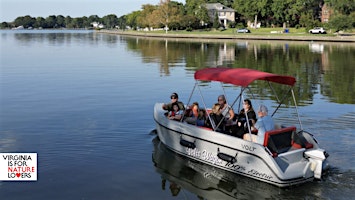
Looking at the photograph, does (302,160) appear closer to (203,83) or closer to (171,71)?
(203,83)

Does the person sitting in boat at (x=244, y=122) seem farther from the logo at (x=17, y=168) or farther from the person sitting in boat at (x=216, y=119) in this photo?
the logo at (x=17, y=168)

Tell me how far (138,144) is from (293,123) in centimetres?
653

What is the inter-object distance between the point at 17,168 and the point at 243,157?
237 inches

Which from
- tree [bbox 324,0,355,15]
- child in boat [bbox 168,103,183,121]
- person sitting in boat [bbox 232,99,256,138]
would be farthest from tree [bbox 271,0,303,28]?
person sitting in boat [bbox 232,99,256,138]

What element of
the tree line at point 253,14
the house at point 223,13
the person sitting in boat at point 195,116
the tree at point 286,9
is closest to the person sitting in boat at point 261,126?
the person sitting in boat at point 195,116

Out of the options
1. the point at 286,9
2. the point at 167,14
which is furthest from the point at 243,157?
the point at 167,14

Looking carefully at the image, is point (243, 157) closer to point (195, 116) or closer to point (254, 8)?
point (195, 116)

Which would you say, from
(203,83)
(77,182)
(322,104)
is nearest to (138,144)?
(77,182)

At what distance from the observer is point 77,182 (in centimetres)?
1190

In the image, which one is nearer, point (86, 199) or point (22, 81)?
point (86, 199)

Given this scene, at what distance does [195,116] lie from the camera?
A: 1447 centimetres

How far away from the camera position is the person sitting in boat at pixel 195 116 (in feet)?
45.7

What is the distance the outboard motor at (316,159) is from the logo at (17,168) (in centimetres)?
734

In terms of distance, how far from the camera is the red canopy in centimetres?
1221
